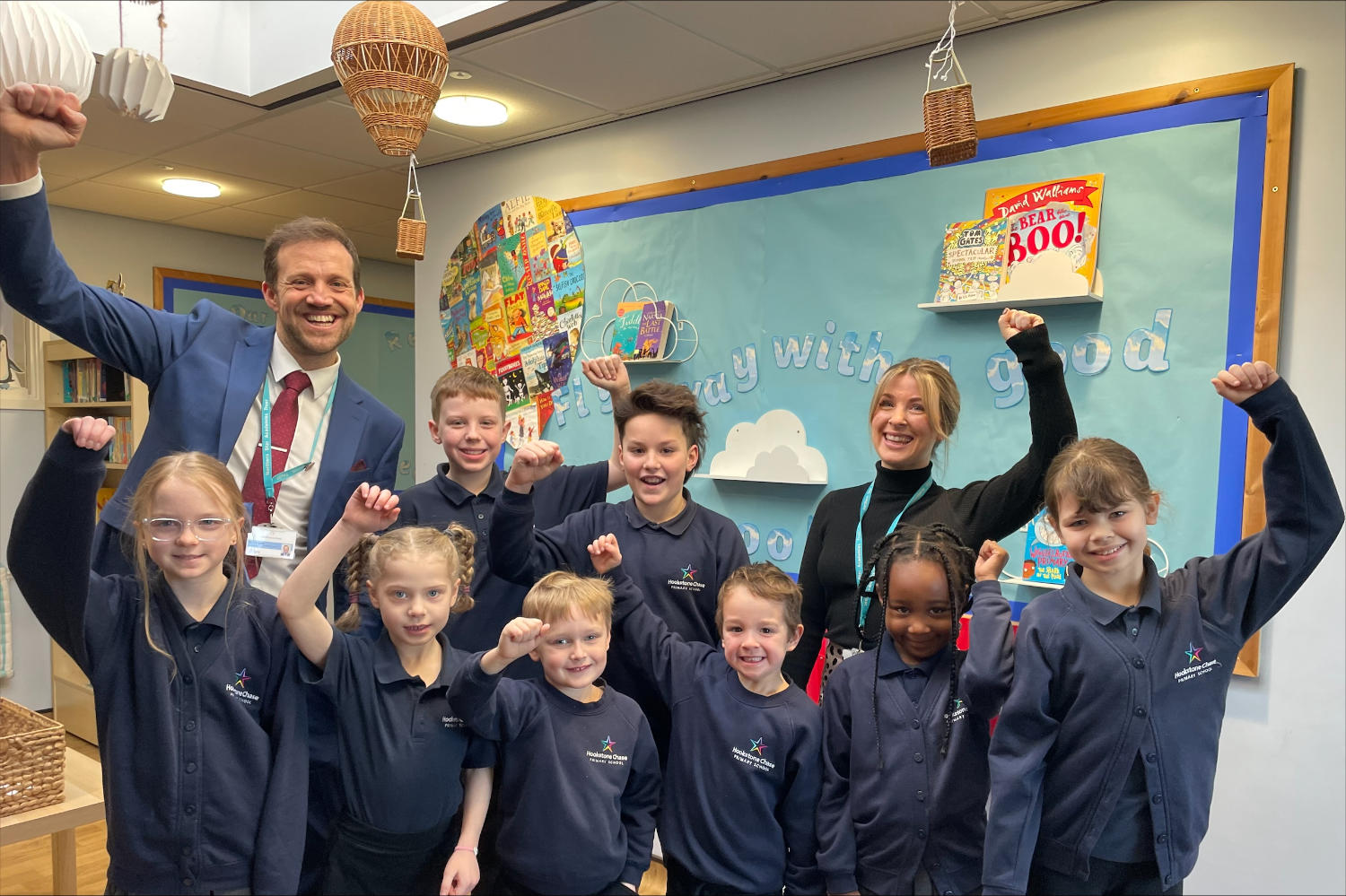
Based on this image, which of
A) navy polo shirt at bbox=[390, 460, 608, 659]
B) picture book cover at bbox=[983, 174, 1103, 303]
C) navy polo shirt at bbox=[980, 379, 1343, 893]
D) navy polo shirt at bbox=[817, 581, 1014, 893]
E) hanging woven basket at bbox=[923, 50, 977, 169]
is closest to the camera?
navy polo shirt at bbox=[980, 379, 1343, 893]

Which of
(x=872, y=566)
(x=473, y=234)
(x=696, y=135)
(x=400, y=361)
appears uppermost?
(x=696, y=135)

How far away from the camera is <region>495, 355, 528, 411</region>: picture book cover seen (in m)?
3.92

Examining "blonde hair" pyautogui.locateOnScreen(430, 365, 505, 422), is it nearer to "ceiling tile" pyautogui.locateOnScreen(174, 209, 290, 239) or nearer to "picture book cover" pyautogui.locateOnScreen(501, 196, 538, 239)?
"picture book cover" pyautogui.locateOnScreen(501, 196, 538, 239)

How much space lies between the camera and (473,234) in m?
4.09

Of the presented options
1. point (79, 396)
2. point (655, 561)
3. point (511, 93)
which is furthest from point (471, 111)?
point (79, 396)

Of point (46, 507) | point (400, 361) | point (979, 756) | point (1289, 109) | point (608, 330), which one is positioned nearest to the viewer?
point (46, 507)

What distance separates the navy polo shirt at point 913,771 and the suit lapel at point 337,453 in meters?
1.08

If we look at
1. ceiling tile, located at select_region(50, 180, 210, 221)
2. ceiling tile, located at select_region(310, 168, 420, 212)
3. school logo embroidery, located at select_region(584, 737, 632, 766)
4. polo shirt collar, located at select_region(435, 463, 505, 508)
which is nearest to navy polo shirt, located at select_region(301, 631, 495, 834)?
school logo embroidery, located at select_region(584, 737, 632, 766)

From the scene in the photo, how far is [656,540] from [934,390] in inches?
25.5

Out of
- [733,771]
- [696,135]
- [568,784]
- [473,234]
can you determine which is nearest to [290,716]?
[568,784]

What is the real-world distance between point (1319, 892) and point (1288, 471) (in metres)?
1.53

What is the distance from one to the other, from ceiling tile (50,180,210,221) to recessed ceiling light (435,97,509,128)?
88.9 inches

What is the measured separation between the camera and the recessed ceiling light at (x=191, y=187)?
4.60 metres

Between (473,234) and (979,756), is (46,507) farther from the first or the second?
(473,234)
